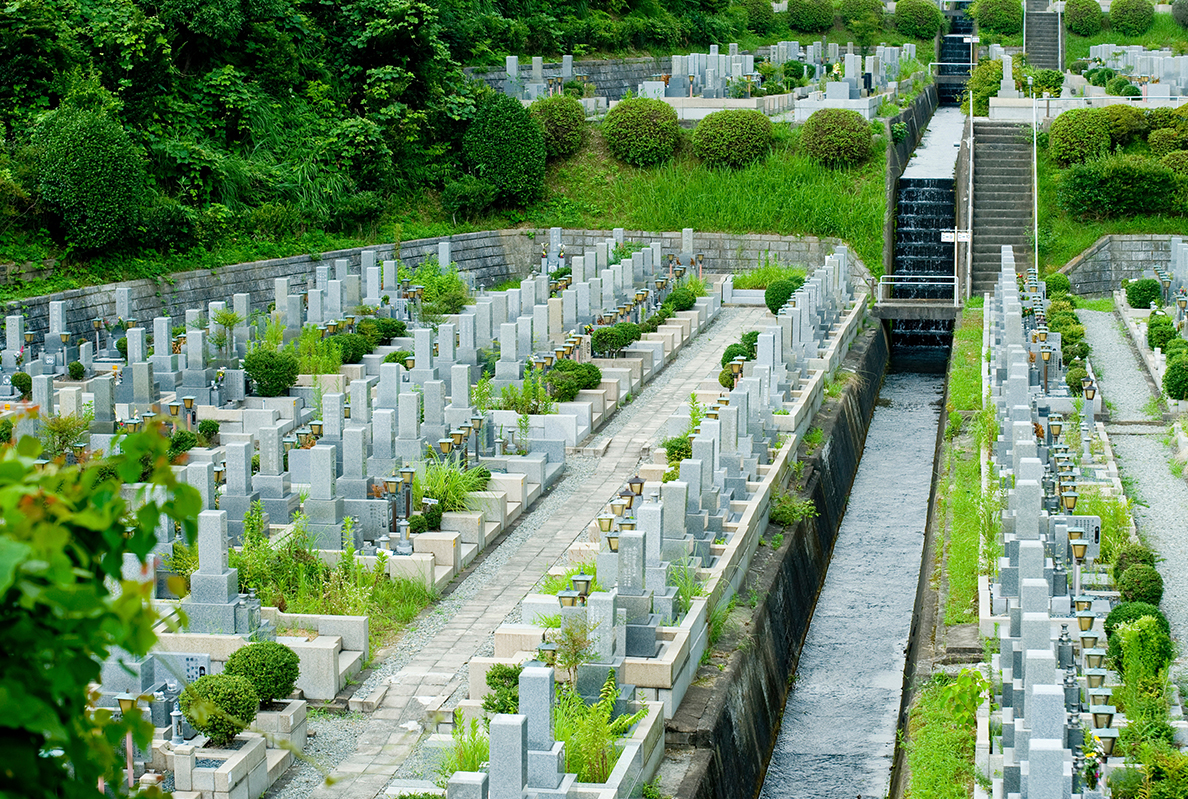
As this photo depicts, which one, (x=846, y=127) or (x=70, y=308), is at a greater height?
(x=846, y=127)

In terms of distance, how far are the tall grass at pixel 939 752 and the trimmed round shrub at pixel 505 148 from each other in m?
27.6

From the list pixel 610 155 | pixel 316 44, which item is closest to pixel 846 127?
pixel 610 155

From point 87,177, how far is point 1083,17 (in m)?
45.5

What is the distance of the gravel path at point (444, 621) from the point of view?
11984 millimetres

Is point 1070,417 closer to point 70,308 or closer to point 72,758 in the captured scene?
point 70,308

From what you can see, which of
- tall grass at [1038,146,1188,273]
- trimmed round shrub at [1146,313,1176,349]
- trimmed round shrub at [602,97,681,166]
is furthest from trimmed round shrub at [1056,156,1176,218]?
trimmed round shrub at [602,97,681,166]

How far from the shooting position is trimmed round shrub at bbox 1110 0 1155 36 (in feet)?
199

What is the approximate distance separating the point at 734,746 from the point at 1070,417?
10063 millimetres

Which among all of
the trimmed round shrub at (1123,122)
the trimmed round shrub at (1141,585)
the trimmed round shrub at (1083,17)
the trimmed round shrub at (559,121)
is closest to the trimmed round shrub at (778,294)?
the trimmed round shrub at (559,121)

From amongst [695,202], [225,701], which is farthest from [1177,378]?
[695,202]

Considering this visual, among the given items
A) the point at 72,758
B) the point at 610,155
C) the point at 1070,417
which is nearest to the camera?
the point at 72,758

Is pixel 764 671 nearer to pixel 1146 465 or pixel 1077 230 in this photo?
pixel 1146 465

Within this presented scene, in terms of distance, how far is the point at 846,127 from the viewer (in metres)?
38.9

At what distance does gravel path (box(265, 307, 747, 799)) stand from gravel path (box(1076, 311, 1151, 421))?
7063 mm
